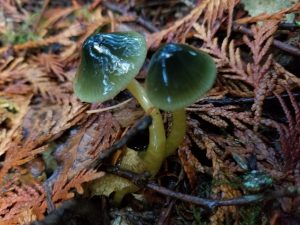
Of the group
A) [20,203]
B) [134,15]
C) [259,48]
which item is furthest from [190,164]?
[134,15]

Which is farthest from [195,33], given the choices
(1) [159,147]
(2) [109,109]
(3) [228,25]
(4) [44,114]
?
(4) [44,114]

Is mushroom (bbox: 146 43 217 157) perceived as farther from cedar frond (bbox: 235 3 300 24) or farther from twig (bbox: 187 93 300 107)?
cedar frond (bbox: 235 3 300 24)

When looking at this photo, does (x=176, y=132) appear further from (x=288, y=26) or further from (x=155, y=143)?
(x=288, y=26)

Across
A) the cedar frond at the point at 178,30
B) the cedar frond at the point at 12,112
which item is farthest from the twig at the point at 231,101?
the cedar frond at the point at 12,112

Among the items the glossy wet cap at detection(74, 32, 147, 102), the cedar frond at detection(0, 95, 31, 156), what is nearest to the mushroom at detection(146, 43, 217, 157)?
the glossy wet cap at detection(74, 32, 147, 102)

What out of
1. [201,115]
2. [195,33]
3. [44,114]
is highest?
[195,33]

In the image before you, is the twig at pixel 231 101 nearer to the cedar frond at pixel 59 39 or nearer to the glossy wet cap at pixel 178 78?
the glossy wet cap at pixel 178 78

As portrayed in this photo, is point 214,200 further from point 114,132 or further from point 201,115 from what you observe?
point 114,132
